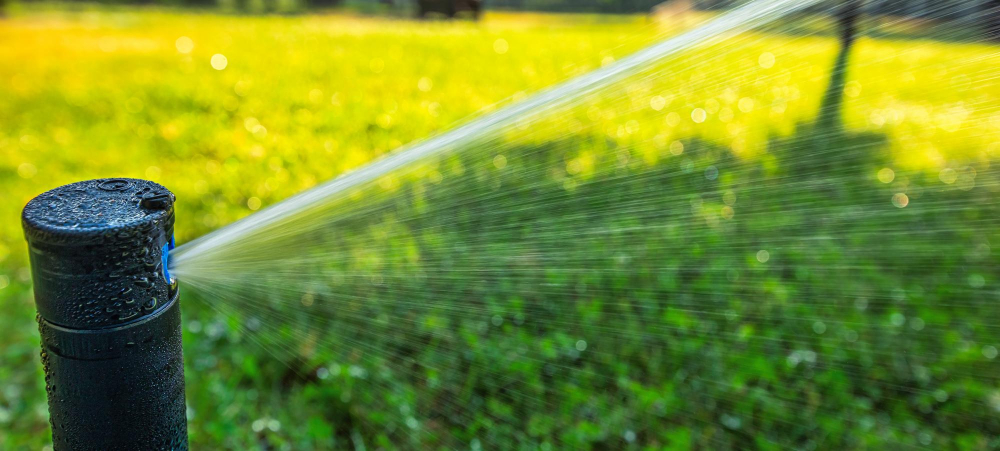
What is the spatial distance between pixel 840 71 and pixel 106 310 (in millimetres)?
1878

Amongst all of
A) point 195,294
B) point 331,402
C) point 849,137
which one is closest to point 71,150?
point 195,294

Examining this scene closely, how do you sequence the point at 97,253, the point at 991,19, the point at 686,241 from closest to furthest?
1. the point at 97,253
2. the point at 991,19
3. the point at 686,241

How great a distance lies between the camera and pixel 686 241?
9.23ft

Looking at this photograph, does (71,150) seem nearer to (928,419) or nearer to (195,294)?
(195,294)

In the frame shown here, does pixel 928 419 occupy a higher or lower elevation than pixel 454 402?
higher

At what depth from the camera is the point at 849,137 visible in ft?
9.59

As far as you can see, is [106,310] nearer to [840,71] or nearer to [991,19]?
[991,19]

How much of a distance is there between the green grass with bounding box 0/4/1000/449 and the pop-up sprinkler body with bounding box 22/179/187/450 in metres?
1.02

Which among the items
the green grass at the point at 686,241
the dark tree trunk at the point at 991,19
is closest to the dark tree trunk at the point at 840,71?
the green grass at the point at 686,241

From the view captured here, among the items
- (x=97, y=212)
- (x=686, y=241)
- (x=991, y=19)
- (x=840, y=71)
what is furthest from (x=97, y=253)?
(x=686, y=241)

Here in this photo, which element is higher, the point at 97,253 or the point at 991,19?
the point at 991,19

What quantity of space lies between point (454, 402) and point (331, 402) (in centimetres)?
35

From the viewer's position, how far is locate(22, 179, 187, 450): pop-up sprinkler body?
2.35 feet

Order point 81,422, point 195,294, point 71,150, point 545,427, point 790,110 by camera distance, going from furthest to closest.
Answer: point 71,150, point 790,110, point 195,294, point 545,427, point 81,422
